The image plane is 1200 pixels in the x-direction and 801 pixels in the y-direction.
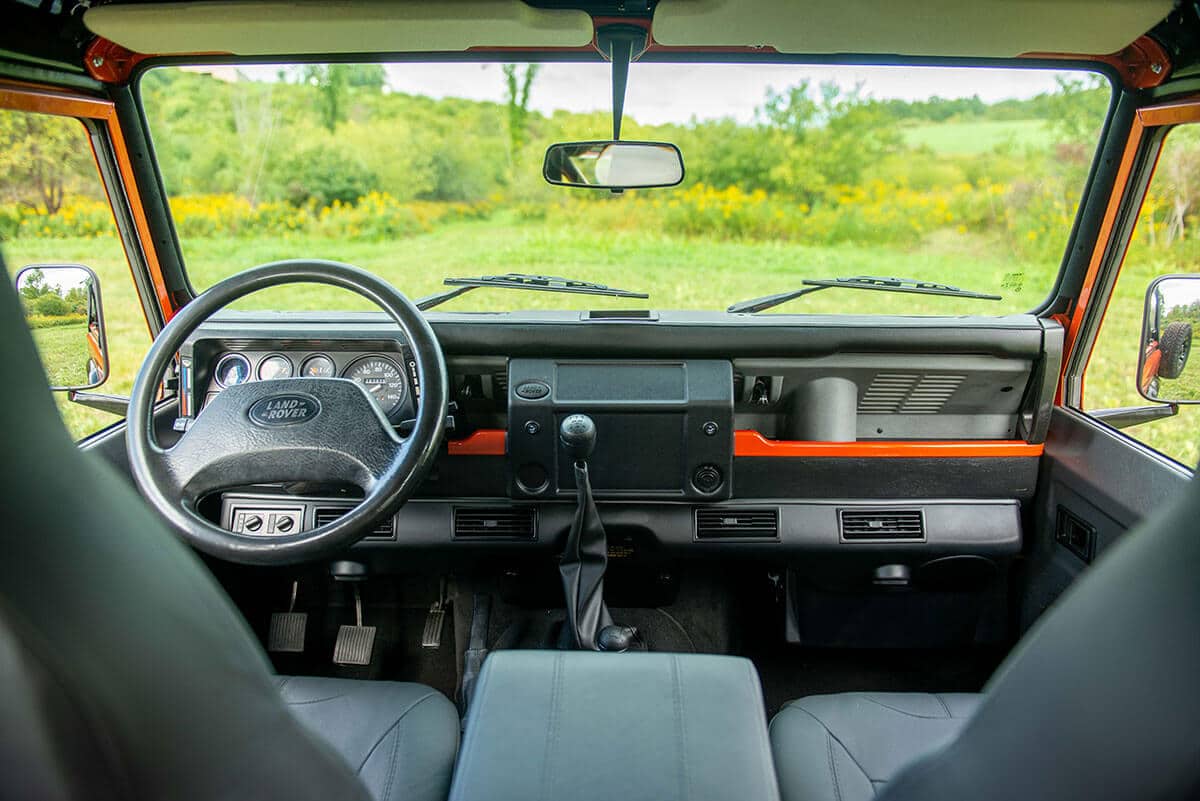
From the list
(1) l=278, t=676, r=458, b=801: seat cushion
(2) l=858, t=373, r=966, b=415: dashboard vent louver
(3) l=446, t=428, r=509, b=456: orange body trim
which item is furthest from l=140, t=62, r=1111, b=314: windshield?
(1) l=278, t=676, r=458, b=801: seat cushion

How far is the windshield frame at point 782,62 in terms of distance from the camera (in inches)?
97.1

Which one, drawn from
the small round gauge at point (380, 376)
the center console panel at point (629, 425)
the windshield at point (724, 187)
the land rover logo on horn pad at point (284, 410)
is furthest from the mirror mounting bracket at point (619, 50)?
the land rover logo on horn pad at point (284, 410)

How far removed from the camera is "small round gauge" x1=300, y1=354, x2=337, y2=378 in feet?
8.65

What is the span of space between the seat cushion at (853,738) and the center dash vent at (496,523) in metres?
1.10

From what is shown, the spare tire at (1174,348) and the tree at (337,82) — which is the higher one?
the tree at (337,82)

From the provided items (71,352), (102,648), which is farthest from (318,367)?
(102,648)

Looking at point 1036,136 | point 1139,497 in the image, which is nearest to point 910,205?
point 1036,136

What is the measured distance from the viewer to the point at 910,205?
2.88 meters

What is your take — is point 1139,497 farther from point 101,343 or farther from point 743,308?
point 101,343

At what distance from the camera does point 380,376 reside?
2613 millimetres

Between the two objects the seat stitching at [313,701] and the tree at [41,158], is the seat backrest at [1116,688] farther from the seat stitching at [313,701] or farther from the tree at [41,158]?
the tree at [41,158]

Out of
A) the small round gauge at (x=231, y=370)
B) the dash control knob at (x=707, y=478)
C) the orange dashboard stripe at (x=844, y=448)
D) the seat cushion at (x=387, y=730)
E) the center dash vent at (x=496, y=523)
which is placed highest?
the small round gauge at (x=231, y=370)

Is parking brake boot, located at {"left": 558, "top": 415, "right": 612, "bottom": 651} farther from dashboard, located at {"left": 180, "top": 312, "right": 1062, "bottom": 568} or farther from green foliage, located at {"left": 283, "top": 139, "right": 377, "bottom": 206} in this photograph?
green foliage, located at {"left": 283, "top": 139, "right": 377, "bottom": 206}

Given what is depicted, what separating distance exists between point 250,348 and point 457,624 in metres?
1.22
